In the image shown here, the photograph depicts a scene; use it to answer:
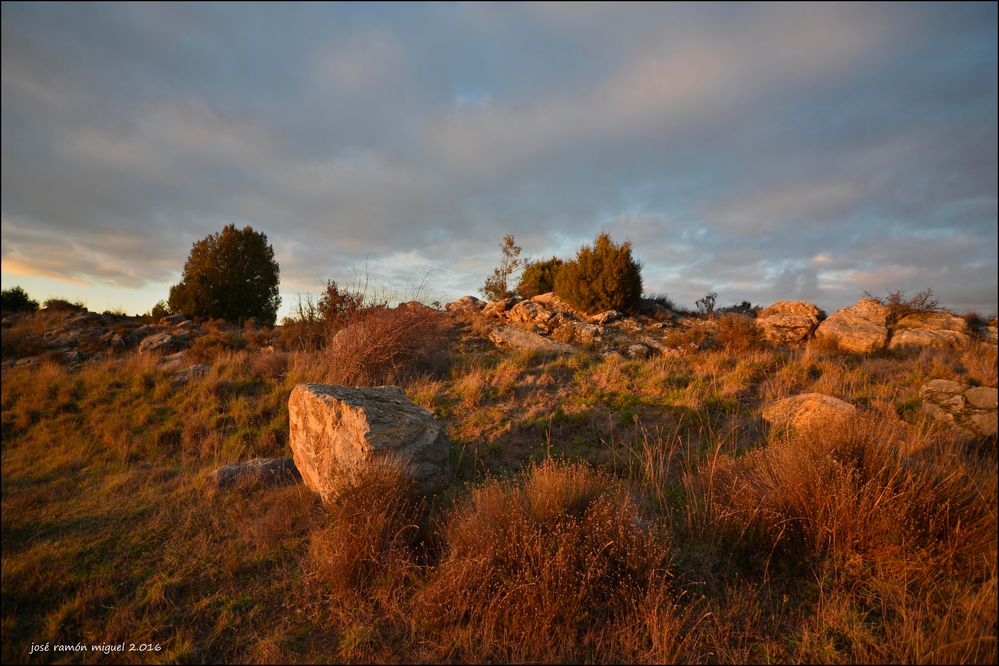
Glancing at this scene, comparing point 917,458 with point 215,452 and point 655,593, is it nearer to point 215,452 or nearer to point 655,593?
point 655,593

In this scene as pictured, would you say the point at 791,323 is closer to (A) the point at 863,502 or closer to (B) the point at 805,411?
(B) the point at 805,411

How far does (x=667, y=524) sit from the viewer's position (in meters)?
3.83

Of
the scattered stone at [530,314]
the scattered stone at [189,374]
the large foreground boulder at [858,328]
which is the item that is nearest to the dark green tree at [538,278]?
the scattered stone at [530,314]

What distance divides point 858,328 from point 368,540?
1266cm

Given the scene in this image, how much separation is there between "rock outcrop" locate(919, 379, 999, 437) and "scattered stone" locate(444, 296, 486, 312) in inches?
501

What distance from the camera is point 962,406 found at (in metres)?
5.09

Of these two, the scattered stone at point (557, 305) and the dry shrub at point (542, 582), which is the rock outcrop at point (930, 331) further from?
the dry shrub at point (542, 582)

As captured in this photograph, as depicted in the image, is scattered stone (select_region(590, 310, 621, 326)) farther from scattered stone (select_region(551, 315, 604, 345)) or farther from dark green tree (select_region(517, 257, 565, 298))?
dark green tree (select_region(517, 257, 565, 298))

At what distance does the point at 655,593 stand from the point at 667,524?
3.66 ft

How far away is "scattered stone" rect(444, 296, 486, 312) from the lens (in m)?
16.0

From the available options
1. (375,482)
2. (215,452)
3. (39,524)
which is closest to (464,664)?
(375,482)

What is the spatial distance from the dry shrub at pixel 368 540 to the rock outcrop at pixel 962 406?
6.51 m

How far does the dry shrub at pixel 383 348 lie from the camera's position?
8.91 metres

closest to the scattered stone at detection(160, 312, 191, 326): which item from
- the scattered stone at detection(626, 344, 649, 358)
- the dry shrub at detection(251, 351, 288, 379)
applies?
the dry shrub at detection(251, 351, 288, 379)
